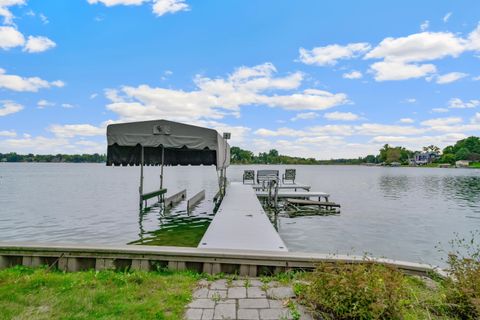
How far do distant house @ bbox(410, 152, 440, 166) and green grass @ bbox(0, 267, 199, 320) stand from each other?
15219cm

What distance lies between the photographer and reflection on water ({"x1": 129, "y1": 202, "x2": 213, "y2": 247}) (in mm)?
7328

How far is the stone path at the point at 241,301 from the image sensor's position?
2.60 m

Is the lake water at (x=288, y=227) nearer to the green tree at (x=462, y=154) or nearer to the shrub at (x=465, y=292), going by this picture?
the shrub at (x=465, y=292)

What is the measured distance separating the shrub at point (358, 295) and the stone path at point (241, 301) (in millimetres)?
225

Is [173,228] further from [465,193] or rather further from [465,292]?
[465,193]

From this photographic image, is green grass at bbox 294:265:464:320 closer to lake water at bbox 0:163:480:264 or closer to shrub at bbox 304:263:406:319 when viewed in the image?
shrub at bbox 304:263:406:319

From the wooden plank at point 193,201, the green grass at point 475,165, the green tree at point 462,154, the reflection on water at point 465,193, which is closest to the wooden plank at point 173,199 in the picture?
the wooden plank at point 193,201

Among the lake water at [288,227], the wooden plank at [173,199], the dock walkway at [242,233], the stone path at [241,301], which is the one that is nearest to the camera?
the stone path at [241,301]

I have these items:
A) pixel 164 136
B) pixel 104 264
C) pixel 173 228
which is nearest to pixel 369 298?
pixel 104 264

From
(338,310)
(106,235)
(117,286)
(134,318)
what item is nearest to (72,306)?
(117,286)

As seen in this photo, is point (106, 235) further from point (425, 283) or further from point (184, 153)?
point (425, 283)

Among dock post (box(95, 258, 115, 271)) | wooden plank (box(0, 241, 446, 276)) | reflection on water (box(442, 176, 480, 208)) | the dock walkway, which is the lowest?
reflection on water (box(442, 176, 480, 208))

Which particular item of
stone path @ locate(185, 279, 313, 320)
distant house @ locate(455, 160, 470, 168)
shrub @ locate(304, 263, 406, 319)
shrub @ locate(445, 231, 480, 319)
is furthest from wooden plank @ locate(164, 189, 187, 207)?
distant house @ locate(455, 160, 470, 168)

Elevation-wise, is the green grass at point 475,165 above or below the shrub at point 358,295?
above
